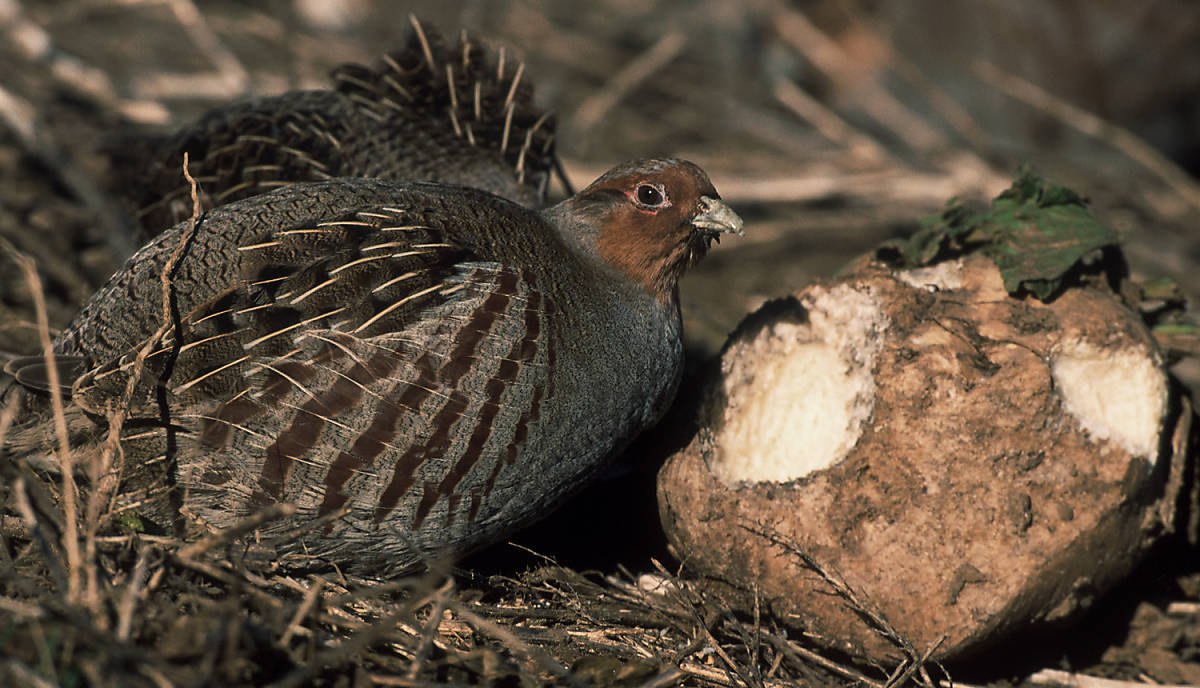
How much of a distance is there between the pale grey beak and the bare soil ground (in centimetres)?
71

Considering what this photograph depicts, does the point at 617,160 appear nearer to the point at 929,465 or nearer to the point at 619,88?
the point at 619,88

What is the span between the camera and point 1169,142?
7.25 meters

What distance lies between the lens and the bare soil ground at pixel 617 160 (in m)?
2.34

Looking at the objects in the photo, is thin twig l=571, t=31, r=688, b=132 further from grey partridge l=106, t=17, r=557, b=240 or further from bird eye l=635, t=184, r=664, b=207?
bird eye l=635, t=184, r=664, b=207

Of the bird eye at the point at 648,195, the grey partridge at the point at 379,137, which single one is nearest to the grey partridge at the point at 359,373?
the bird eye at the point at 648,195

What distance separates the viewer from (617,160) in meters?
6.91

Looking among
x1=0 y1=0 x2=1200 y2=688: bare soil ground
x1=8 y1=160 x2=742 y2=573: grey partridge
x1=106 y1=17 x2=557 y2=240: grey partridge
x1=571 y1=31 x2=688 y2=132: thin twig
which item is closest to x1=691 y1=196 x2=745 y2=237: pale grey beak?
x1=8 y1=160 x2=742 y2=573: grey partridge

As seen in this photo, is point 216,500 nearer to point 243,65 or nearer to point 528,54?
point 243,65

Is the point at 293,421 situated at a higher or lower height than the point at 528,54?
lower

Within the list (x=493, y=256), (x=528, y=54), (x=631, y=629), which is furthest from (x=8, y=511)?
(x=528, y=54)

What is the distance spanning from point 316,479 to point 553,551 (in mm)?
1043

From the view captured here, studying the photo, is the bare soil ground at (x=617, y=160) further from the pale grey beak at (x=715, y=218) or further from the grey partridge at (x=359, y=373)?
the pale grey beak at (x=715, y=218)

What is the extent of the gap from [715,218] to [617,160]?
386 centimetres

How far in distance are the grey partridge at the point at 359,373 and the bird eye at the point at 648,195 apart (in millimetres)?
342
